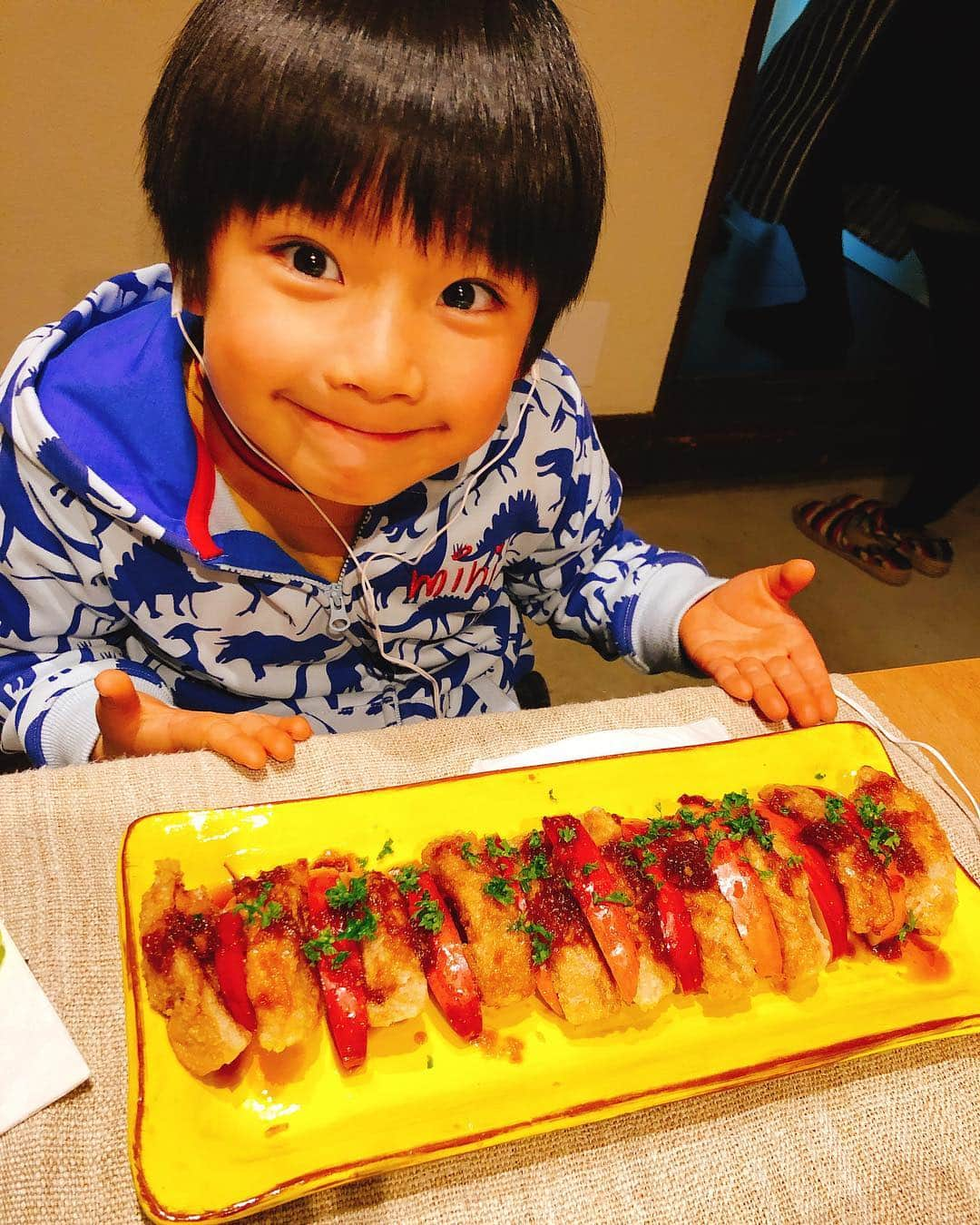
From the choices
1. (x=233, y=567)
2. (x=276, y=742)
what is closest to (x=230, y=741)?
(x=276, y=742)

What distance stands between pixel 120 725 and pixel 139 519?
269 millimetres

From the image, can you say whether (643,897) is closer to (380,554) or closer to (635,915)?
(635,915)

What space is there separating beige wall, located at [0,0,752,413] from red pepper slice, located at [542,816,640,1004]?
1.45 meters

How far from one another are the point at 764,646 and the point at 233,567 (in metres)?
0.80

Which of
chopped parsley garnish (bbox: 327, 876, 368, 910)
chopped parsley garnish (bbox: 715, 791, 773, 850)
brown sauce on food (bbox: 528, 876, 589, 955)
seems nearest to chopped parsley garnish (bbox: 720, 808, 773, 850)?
Result: chopped parsley garnish (bbox: 715, 791, 773, 850)

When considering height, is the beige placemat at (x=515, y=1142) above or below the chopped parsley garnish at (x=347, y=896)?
below

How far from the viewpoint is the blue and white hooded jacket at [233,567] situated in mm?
1021

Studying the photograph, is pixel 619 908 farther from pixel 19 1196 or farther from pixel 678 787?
pixel 19 1196

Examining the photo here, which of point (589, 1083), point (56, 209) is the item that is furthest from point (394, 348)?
point (56, 209)

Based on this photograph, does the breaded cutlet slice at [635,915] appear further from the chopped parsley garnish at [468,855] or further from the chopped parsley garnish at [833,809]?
the chopped parsley garnish at [833,809]

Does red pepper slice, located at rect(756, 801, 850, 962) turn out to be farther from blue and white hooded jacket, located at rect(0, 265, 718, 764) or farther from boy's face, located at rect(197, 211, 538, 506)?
boy's face, located at rect(197, 211, 538, 506)

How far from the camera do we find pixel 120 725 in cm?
107

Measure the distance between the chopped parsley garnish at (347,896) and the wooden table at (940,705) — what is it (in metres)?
0.86

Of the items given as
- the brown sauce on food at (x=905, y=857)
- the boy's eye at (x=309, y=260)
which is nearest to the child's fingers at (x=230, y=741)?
the boy's eye at (x=309, y=260)
